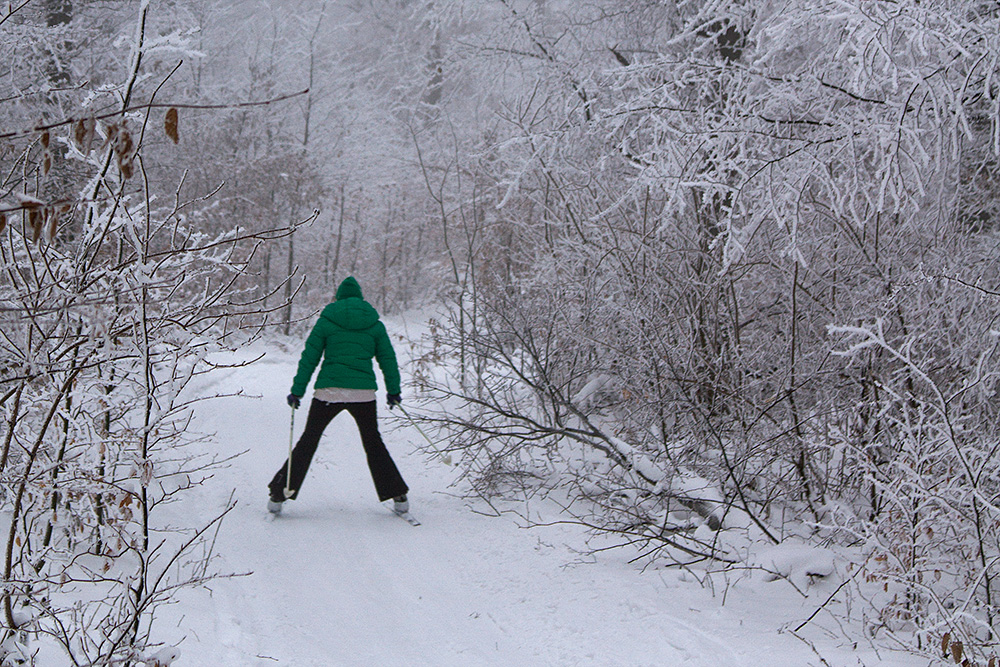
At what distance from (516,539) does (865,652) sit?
241 centimetres

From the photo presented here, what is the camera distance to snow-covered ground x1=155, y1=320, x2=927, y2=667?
3502mm

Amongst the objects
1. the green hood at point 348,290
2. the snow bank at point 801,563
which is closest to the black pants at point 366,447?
the green hood at point 348,290

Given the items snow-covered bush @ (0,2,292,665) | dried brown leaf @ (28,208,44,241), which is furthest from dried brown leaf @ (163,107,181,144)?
dried brown leaf @ (28,208,44,241)

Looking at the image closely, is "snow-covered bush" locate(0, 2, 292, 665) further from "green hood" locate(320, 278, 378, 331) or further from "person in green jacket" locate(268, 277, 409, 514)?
"green hood" locate(320, 278, 378, 331)

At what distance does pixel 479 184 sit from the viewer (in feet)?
45.9

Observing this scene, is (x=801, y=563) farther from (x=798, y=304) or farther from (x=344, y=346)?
(x=344, y=346)

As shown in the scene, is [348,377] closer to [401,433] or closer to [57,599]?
[57,599]

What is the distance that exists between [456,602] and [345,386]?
2.09 metres

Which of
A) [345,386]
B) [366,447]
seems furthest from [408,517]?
[345,386]

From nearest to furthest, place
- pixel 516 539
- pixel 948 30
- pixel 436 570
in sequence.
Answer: pixel 948 30
pixel 436 570
pixel 516 539

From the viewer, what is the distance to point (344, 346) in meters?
5.95

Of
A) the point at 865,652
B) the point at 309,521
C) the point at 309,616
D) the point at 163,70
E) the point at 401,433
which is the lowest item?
the point at 401,433

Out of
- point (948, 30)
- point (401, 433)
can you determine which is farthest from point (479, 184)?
point (948, 30)

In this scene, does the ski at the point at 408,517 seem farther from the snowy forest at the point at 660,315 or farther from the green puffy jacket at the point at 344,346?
the green puffy jacket at the point at 344,346
